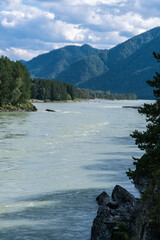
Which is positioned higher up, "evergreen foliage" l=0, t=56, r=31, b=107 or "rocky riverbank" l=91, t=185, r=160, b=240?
"evergreen foliage" l=0, t=56, r=31, b=107

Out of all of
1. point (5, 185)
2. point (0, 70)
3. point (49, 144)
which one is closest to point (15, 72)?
point (0, 70)

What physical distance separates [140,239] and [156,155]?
6213 mm

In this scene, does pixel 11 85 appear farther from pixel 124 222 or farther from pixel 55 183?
pixel 124 222

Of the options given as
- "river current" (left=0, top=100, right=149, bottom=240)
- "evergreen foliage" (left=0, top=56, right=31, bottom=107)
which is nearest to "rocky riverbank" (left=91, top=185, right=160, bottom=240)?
"river current" (left=0, top=100, right=149, bottom=240)

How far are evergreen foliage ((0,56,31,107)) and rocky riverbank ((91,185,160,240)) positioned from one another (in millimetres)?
103114

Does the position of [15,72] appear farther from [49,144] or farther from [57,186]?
[57,186]

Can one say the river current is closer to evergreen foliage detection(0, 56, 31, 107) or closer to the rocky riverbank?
the rocky riverbank

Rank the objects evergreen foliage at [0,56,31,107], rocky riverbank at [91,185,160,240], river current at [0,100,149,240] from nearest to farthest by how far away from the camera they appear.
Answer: rocky riverbank at [91,185,160,240]
river current at [0,100,149,240]
evergreen foliage at [0,56,31,107]

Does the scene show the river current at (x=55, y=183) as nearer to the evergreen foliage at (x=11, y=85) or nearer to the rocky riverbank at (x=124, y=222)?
the rocky riverbank at (x=124, y=222)

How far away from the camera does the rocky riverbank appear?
10049 millimetres

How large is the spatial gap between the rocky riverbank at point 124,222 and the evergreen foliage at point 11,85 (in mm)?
103114

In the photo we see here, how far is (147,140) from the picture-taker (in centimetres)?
1689

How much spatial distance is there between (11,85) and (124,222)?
372 ft

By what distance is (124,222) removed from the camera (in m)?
13.2
